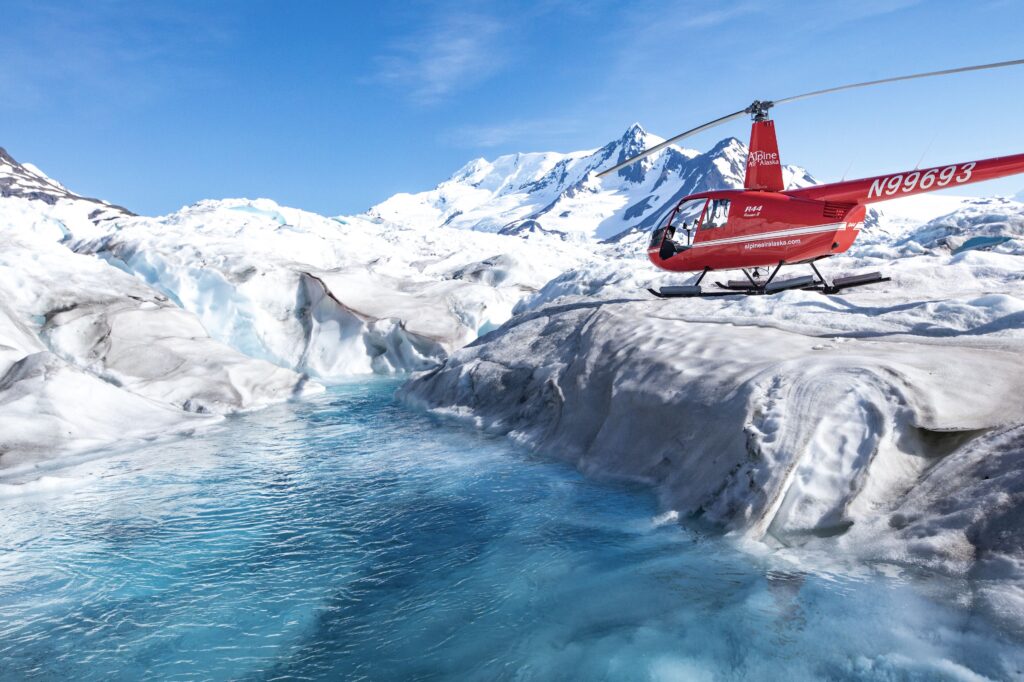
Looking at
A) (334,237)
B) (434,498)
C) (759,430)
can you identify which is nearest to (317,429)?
(434,498)

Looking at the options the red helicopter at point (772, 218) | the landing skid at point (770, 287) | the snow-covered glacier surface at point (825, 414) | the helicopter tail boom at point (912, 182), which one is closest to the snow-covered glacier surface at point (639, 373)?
the snow-covered glacier surface at point (825, 414)

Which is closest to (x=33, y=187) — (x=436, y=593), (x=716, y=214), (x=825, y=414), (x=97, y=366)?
(x=97, y=366)

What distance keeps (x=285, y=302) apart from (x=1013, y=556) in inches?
873

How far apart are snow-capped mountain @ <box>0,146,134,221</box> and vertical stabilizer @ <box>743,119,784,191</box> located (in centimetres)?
6420

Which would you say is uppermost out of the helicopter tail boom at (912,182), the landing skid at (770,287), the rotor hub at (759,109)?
the rotor hub at (759,109)

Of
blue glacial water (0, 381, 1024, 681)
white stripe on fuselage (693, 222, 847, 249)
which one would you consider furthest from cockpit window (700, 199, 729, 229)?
blue glacial water (0, 381, 1024, 681)

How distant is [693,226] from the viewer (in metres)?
11.4

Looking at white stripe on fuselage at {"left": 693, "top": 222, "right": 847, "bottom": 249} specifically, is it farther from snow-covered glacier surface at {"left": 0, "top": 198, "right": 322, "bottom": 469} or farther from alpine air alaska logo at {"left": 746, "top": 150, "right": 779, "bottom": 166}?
snow-covered glacier surface at {"left": 0, "top": 198, "right": 322, "bottom": 469}

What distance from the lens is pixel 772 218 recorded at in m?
10.5

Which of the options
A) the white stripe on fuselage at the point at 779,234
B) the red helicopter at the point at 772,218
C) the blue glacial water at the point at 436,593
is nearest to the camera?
the blue glacial water at the point at 436,593

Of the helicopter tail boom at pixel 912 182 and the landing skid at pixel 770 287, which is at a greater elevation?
the helicopter tail boom at pixel 912 182

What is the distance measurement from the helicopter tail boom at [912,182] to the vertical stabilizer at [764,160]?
41 centimetres

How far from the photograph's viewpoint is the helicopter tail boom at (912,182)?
9.05 metres

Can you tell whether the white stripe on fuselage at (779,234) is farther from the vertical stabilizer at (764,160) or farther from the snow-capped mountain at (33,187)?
the snow-capped mountain at (33,187)
